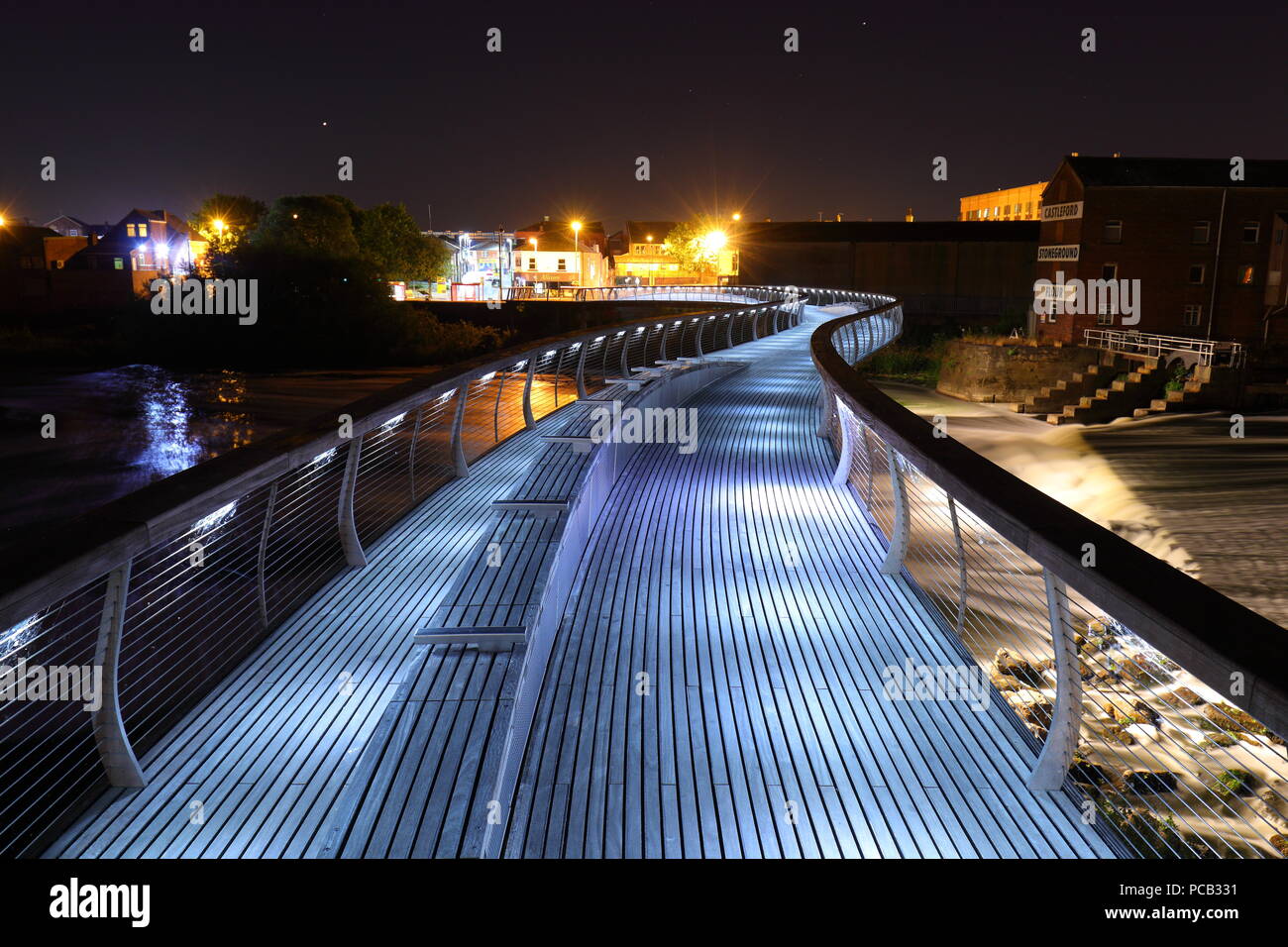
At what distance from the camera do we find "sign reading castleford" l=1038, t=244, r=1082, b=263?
136 ft

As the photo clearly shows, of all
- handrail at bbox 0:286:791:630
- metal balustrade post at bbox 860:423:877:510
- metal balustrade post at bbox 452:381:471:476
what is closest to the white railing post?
metal balustrade post at bbox 860:423:877:510

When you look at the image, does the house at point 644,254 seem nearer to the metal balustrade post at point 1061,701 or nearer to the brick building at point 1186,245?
the brick building at point 1186,245

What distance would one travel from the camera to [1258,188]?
39656 millimetres

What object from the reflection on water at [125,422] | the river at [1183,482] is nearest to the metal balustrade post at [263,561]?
the reflection on water at [125,422]

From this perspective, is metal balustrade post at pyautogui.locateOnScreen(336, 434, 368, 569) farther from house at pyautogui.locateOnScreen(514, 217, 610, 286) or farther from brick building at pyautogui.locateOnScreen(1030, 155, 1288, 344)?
house at pyautogui.locateOnScreen(514, 217, 610, 286)

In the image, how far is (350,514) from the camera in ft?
19.2

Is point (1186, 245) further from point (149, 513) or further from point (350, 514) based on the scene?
point (149, 513)

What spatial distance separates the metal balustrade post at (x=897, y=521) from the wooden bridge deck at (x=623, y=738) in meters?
0.16

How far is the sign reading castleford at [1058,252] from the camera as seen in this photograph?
41531 millimetres

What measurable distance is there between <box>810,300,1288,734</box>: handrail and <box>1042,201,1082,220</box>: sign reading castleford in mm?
42640

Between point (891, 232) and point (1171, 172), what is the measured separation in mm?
19420

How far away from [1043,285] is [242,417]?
118ft

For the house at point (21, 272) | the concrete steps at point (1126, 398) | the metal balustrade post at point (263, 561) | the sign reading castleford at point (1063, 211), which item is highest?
the sign reading castleford at point (1063, 211)
